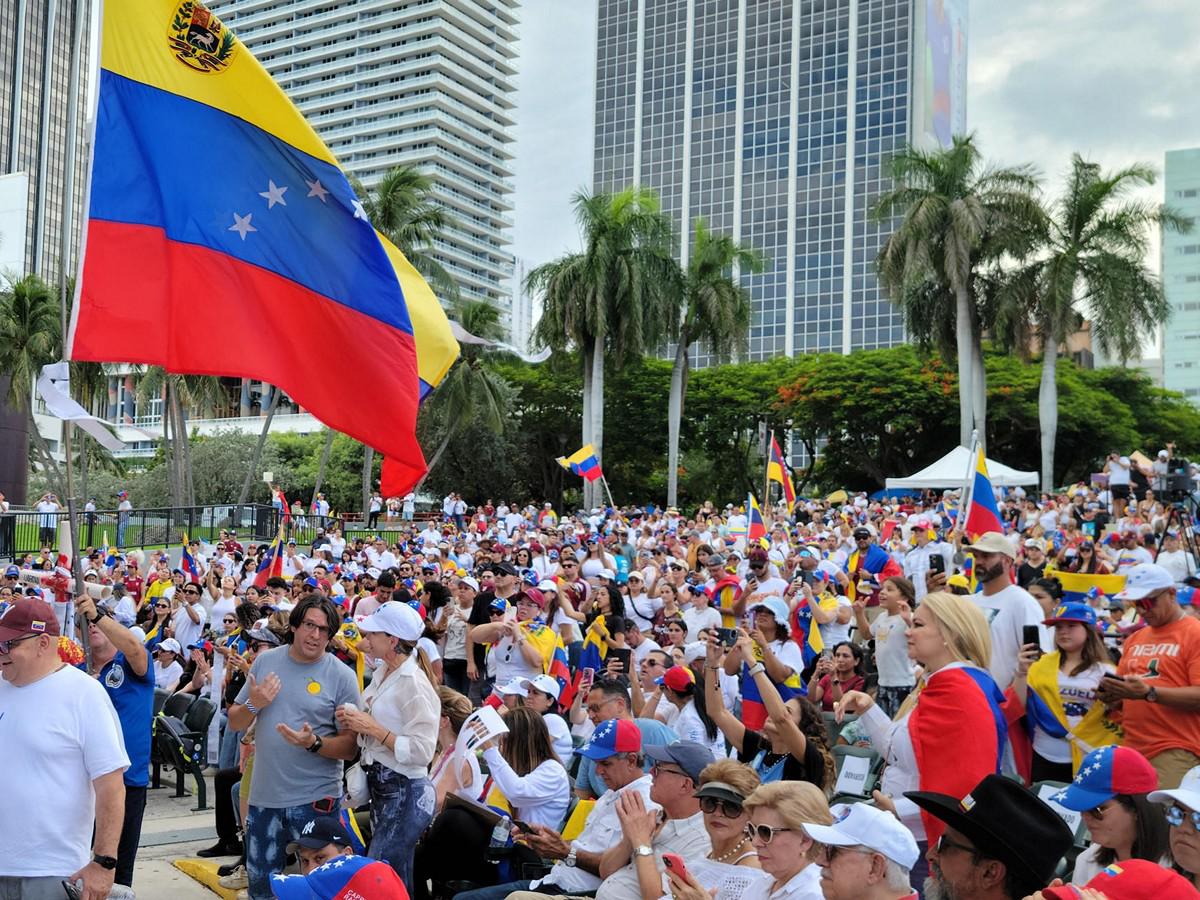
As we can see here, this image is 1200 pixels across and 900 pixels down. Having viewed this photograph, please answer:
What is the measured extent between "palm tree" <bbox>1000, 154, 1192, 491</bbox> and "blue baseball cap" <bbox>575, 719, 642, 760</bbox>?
3438cm

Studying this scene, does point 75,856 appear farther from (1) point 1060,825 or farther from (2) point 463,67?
(2) point 463,67

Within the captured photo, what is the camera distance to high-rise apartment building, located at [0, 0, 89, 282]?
46.4ft

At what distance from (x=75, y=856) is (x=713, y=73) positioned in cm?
11548

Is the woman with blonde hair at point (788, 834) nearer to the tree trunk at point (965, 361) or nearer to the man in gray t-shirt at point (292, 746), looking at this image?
the man in gray t-shirt at point (292, 746)

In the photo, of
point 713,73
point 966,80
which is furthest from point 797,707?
point 966,80

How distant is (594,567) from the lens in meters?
14.5

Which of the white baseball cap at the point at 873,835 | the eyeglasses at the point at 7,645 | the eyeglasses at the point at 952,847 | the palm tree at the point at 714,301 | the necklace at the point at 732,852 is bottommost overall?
the necklace at the point at 732,852

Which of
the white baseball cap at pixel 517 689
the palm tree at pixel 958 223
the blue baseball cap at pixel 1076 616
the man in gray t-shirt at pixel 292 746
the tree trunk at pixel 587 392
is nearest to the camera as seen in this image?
the man in gray t-shirt at pixel 292 746

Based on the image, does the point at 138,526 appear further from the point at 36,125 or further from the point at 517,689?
the point at 517,689

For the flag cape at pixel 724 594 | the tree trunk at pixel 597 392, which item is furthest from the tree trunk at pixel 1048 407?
the flag cape at pixel 724 594

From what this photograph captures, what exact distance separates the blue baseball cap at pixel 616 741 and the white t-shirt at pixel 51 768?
194 cm

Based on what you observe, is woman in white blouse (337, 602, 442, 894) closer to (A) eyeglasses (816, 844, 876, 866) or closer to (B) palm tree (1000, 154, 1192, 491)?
(A) eyeglasses (816, 844, 876, 866)

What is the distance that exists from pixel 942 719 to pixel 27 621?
3468 millimetres

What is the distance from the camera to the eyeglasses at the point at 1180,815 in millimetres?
3451
